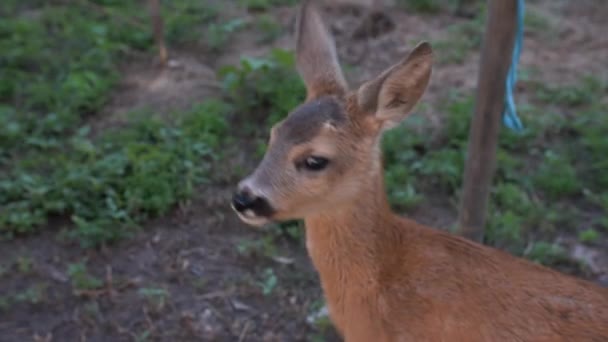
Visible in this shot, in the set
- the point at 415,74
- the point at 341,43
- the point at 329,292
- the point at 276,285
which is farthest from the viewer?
the point at 341,43

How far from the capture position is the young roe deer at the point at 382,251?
3.21 meters

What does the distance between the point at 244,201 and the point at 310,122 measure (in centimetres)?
42

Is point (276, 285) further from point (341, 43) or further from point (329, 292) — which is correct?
point (341, 43)

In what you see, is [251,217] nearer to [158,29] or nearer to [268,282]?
[268,282]

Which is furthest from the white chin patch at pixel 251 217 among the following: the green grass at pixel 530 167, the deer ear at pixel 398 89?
the green grass at pixel 530 167

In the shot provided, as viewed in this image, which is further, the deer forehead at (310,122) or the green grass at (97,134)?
the green grass at (97,134)

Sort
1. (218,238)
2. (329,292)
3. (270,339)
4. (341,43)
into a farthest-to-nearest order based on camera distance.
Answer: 1. (341,43)
2. (218,238)
3. (270,339)
4. (329,292)

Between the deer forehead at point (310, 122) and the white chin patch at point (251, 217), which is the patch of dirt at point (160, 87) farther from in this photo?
the white chin patch at point (251, 217)

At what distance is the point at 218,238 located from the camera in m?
4.98

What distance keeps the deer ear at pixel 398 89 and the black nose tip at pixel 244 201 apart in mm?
595

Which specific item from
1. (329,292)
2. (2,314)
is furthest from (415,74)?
(2,314)

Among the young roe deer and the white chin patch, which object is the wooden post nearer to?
the young roe deer

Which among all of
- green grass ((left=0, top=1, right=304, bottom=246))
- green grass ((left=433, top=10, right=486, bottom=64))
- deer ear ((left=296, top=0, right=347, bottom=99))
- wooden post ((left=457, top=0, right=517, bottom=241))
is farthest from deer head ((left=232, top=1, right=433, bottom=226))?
green grass ((left=433, top=10, right=486, bottom=64))

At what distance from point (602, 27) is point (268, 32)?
8.84 ft
